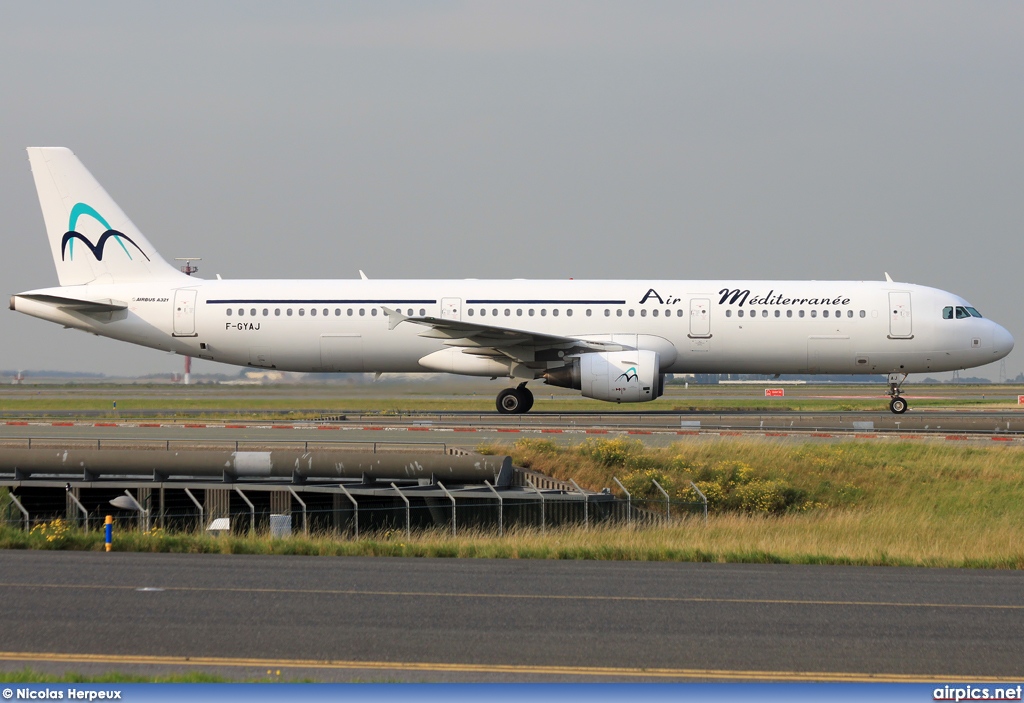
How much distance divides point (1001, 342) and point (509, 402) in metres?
16.7

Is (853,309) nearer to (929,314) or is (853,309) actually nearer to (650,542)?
(929,314)

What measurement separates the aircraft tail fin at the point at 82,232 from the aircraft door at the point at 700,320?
691 inches

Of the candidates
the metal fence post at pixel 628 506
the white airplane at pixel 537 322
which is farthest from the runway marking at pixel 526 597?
the white airplane at pixel 537 322

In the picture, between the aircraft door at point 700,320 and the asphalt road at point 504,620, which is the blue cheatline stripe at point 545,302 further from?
the asphalt road at point 504,620

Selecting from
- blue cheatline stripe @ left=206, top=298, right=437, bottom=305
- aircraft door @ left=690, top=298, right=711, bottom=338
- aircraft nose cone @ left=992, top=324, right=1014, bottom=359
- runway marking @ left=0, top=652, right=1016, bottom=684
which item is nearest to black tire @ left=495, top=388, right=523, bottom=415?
blue cheatline stripe @ left=206, top=298, right=437, bottom=305

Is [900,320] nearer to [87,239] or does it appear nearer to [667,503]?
[667,503]

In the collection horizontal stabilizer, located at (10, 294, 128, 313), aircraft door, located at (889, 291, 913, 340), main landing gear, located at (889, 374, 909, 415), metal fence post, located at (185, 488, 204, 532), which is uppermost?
horizontal stabilizer, located at (10, 294, 128, 313)

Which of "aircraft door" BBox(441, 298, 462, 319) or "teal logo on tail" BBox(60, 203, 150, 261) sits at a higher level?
"teal logo on tail" BBox(60, 203, 150, 261)

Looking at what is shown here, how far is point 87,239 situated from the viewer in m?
36.3

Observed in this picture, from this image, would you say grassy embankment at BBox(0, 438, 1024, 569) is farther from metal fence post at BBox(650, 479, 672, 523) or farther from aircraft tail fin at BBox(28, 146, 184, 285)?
aircraft tail fin at BBox(28, 146, 184, 285)

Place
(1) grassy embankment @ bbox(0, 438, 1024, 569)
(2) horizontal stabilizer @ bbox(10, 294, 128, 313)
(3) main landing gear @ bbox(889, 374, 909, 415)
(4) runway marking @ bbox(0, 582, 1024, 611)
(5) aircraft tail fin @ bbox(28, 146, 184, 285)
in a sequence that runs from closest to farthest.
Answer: (4) runway marking @ bbox(0, 582, 1024, 611), (1) grassy embankment @ bbox(0, 438, 1024, 569), (2) horizontal stabilizer @ bbox(10, 294, 128, 313), (3) main landing gear @ bbox(889, 374, 909, 415), (5) aircraft tail fin @ bbox(28, 146, 184, 285)

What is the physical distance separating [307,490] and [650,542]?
8.33 metres

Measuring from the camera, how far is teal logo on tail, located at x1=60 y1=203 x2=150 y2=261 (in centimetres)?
3634

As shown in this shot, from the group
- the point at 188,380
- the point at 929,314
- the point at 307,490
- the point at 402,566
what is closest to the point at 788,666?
the point at 402,566
